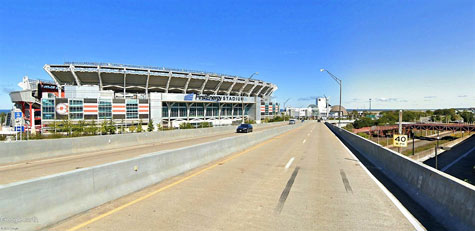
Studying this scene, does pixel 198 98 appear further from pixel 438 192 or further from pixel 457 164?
pixel 438 192

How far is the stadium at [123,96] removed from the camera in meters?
51.3

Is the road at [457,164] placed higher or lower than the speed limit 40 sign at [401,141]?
lower

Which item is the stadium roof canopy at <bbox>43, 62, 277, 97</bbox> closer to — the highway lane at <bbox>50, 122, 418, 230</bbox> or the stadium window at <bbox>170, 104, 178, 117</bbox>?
the stadium window at <bbox>170, 104, 178, 117</bbox>

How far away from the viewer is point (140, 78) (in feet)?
Answer: 218

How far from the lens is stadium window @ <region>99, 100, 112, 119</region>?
5241cm

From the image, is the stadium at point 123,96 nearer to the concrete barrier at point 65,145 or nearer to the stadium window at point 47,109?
the stadium window at point 47,109

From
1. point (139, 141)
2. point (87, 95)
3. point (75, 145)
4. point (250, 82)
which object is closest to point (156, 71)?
point (87, 95)

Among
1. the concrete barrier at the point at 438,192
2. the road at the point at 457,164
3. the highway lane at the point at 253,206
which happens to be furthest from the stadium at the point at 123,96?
the concrete barrier at the point at 438,192

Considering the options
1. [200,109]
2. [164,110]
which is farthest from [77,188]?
[200,109]

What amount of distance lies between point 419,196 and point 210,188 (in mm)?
5311

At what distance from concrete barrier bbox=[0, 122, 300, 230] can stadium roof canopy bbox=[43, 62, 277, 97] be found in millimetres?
60813

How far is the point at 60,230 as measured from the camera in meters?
4.46

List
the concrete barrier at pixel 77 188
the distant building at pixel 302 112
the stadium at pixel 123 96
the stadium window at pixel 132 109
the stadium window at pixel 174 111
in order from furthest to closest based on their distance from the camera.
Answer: the distant building at pixel 302 112
the stadium window at pixel 174 111
the stadium window at pixel 132 109
the stadium at pixel 123 96
the concrete barrier at pixel 77 188

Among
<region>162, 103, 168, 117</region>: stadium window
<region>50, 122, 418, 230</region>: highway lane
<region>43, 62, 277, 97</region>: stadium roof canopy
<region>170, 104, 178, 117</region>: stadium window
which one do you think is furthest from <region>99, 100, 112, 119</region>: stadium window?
<region>50, 122, 418, 230</region>: highway lane
